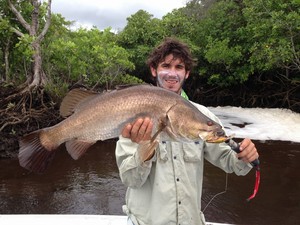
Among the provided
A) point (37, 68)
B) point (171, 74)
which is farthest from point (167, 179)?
point (37, 68)

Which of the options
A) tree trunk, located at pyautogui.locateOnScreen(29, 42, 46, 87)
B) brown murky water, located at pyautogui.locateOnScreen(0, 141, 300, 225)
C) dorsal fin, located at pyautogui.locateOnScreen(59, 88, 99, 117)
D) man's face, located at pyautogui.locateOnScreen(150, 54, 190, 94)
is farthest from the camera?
tree trunk, located at pyautogui.locateOnScreen(29, 42, 46, 87)

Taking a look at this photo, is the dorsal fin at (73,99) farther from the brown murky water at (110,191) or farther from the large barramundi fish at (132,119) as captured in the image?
the brown murky water at (110,191)

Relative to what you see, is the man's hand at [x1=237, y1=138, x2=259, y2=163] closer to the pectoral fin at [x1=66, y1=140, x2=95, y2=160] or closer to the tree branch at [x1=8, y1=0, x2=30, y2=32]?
the pectoral fin at [x1=66, y1=140, x2=95, y2=160]

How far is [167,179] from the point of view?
211 centimetres

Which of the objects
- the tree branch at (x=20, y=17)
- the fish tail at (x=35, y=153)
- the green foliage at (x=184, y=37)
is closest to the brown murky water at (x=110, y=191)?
the green foliage at (x=184, y=37)

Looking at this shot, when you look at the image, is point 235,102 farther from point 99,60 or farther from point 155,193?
point 155,193

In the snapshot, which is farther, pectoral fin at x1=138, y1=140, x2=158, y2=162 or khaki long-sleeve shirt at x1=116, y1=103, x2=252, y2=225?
khaki long-sleeve shirt at x1=116, y1=103, x2=252, y2=225

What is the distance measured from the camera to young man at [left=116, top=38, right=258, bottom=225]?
2.01 meters

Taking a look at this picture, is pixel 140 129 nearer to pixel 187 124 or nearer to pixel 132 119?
pixel 132 119

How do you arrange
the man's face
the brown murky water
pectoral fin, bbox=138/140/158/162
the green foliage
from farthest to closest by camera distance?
the green foliage, the brown murky water, the man's face, pectoral fin, bbox=138/140/158/162

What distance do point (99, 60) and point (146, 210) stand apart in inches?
350

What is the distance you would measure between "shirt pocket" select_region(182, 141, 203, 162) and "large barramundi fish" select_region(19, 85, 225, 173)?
204 millimetres

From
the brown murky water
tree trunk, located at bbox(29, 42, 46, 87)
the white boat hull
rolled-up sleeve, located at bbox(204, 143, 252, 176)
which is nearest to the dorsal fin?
rolled-up sleeve, located at bbox(204, 143, 252, 176)

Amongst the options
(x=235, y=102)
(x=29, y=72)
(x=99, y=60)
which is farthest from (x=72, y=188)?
(x=235, y=102)
